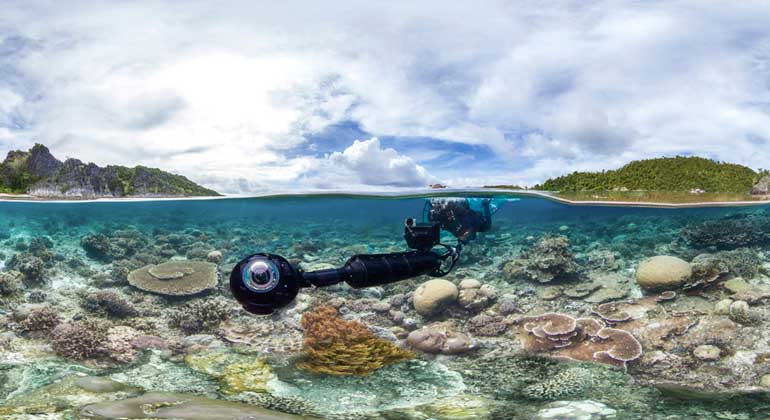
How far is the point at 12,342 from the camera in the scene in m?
11.1

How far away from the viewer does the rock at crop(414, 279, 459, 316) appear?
1190 cm

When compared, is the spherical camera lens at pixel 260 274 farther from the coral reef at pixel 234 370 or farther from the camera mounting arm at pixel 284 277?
the coral reef at pixel 234 370

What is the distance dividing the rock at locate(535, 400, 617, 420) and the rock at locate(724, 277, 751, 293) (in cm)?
618

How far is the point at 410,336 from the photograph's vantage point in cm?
1087

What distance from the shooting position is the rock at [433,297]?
11905 mm

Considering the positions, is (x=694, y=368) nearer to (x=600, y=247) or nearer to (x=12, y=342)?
(x=600, y=247)

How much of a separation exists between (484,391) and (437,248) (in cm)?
699

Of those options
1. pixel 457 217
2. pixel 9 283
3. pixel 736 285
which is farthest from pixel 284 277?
pixel 9 283

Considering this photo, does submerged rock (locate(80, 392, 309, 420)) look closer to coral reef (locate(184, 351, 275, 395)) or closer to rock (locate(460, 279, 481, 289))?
coral reef (locate(184, 351, 275, 395))

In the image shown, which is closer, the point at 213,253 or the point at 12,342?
the point at 12,342

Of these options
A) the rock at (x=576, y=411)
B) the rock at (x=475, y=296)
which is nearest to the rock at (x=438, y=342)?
the rock at (x=475, y=296)

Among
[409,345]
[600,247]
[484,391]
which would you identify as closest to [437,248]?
[484,391]

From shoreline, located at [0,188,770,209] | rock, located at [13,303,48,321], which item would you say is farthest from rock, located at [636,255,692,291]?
rock, located at [13,303,48,321]

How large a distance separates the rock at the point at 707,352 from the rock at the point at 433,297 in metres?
5.67
